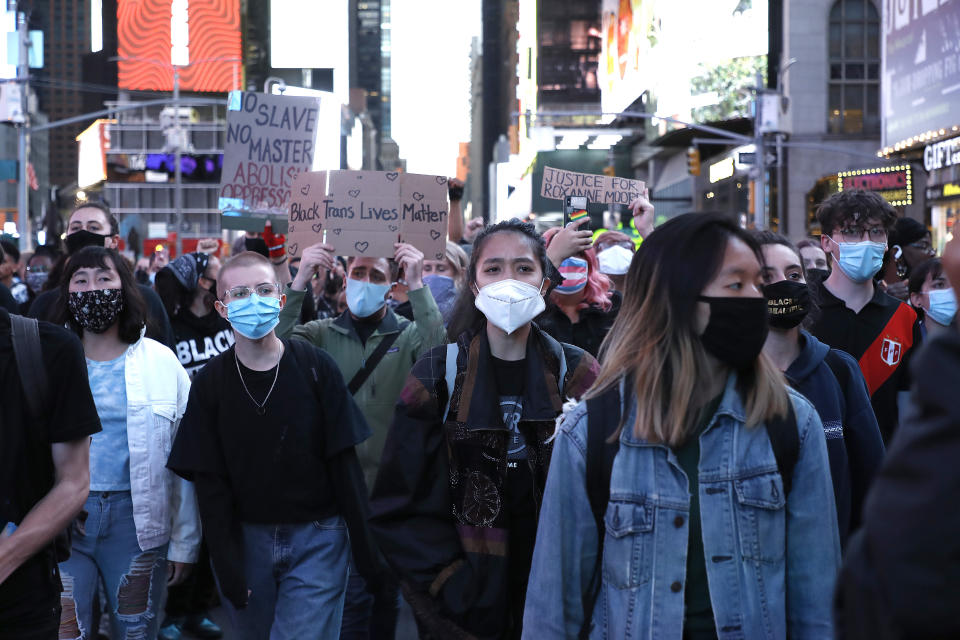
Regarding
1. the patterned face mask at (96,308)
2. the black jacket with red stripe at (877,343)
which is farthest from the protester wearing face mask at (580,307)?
the patterned face mask at (96,308)

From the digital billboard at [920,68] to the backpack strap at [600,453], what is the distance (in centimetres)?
3002

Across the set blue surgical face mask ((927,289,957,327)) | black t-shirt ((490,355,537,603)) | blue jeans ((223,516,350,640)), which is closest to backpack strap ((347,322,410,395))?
blue jeans ((223,516,350,640))

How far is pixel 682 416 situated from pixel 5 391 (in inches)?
78.0

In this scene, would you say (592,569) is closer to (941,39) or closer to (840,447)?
(840,447)

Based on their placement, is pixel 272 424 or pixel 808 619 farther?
pixel 272 424

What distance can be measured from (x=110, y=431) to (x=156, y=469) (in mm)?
264

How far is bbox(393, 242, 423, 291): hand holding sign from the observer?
6.74 m

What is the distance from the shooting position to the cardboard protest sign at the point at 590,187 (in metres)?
7.77

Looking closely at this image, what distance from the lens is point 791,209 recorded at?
165ft

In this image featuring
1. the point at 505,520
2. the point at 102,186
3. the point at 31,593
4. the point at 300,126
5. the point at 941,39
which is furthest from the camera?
the point at 102,186

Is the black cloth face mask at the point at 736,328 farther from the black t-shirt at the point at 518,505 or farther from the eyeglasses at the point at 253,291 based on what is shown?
the eyeglasses at the point at 253,291

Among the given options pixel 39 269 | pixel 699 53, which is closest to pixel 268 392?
pixel 39 269

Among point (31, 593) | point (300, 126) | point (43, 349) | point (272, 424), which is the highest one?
point (300, 126)

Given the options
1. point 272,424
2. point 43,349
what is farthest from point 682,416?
point 272,424
